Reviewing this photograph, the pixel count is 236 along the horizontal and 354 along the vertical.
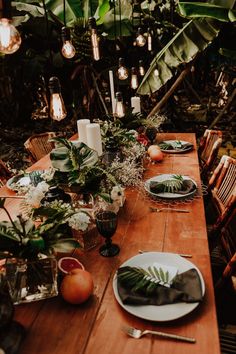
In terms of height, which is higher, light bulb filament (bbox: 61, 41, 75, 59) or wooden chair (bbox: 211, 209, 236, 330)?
light bulb filament (bbox: 61, 41, 75, 59)

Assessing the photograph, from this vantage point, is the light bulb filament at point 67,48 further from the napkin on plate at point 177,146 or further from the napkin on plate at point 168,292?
the napkin on plate at point 168,292

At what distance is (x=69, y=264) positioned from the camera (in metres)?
1.12

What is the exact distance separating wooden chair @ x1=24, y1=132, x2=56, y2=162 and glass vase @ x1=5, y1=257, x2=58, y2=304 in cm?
198

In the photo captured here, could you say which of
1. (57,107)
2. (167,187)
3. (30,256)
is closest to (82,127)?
(57,107)

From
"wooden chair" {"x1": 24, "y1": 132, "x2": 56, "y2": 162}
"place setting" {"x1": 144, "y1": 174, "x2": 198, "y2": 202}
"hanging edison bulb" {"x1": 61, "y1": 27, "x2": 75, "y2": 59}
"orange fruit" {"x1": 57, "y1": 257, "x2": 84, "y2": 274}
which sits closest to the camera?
"orange fruit" {"x1": 57, "y1": 257, "x2": 84, "y2": 274}

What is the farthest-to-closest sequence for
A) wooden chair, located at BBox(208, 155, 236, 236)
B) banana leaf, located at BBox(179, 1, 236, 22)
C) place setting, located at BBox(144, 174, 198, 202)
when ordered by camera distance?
banana leaf, located at BBox(179, 1, 236, 22) → wooden chair, located at BBox(208, 155, 236, 236) → place setting, located at BBox(144, 174, 198, 202)

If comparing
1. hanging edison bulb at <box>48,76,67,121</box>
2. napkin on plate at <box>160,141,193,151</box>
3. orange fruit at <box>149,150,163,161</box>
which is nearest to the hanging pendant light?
hanging edison bulb at <box>48,76,67,121</box>

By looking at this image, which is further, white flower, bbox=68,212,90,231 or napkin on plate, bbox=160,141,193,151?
napkin on plate, bbox=160,141,193,151

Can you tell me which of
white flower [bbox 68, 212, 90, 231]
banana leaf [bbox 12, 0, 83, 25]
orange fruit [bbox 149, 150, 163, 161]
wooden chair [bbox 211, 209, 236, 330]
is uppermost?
banana leaf [bbox 12, 0, 83, 25]

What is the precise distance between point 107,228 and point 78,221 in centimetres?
Answer: 11

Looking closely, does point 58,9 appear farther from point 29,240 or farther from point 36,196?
point 29,240

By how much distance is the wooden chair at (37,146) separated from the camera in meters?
2.85

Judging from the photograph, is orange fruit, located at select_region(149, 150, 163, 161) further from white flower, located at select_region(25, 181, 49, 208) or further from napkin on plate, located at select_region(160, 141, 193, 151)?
white flower, located at select_region(25, 181, 49, 208)

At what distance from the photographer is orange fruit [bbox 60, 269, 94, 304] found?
0.96 meters
